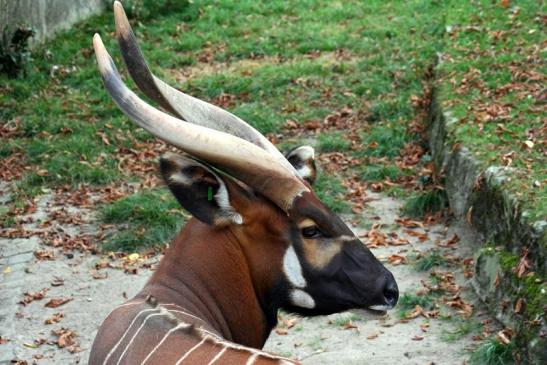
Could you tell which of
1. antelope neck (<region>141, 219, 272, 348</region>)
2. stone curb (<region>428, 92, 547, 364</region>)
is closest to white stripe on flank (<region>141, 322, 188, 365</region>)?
antelope neck (<region>141, 219, 272, 348</region>)

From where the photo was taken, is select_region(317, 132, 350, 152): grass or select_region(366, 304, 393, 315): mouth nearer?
select_region(366, 304, 393, 315): mouth

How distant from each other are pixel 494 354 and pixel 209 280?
90.5 inches

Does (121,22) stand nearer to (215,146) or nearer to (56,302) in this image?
(215,146)

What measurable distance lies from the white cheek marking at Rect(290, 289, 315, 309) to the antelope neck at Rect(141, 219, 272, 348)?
0.16m

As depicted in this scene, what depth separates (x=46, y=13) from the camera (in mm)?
14234

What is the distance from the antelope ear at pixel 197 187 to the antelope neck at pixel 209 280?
0.13 metres

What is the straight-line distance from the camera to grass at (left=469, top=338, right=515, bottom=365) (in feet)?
19.9

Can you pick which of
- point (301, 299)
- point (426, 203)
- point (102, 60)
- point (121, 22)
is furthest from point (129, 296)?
point (102, 60)

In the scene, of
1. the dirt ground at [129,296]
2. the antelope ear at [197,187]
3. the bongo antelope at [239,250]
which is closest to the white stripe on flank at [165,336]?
the bongo antelope at [239,250]

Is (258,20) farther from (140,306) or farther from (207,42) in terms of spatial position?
(140,306)

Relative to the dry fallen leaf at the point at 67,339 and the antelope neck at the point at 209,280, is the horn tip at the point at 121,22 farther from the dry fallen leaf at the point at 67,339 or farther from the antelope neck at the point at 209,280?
the dry fallen leaf at the point at 67,339

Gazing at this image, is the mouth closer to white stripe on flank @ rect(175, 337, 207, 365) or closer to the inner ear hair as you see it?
the inner ear hair

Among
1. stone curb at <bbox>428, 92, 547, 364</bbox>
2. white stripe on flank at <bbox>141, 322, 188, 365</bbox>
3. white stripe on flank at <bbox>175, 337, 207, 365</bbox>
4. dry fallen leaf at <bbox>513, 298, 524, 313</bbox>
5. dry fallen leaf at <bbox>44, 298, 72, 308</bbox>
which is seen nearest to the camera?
white stripe on flank at <bbox>175, 337, 207, 365</bbox>

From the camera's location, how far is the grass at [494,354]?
6074mm
